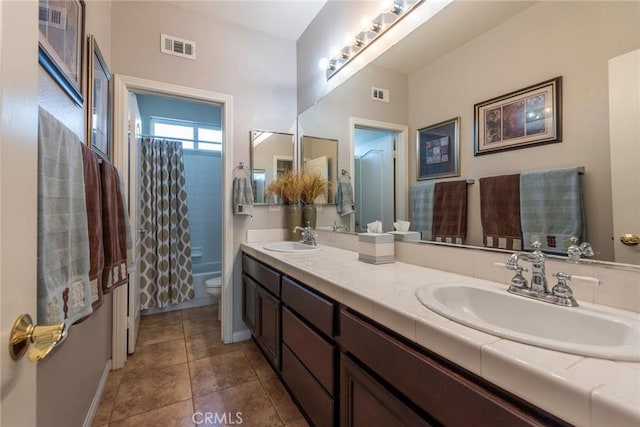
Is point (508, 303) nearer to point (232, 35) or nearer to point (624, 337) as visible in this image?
point (624, 337)

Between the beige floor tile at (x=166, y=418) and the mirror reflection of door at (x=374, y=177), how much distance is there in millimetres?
1490

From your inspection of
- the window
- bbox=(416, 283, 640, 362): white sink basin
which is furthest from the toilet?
bbox=(416, 283, 640, 362): white sink basin

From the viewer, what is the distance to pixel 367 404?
0.91 m

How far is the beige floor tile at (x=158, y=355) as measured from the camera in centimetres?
207

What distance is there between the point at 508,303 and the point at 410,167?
0.81 m

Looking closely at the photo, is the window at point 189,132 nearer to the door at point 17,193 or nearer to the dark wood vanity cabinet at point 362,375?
the dark wood vanity cabinet at point 362,375

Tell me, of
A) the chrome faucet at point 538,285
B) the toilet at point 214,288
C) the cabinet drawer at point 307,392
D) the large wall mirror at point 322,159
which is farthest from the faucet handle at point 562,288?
the toilet at point 214,288

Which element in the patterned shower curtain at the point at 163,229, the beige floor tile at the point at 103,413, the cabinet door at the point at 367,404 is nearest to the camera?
the cabinet door at the point at 367,404

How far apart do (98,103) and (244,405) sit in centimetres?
198

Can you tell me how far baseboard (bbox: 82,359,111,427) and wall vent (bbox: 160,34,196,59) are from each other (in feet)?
7.75

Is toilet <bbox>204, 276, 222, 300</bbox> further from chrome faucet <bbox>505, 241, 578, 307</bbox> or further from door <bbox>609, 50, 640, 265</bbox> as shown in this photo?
door <bbox>609, 50, 640, 265</bbox>

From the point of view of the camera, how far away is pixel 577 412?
445 mm

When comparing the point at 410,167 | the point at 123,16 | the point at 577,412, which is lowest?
the point at 577,412

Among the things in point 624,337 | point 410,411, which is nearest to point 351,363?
point 410,411
